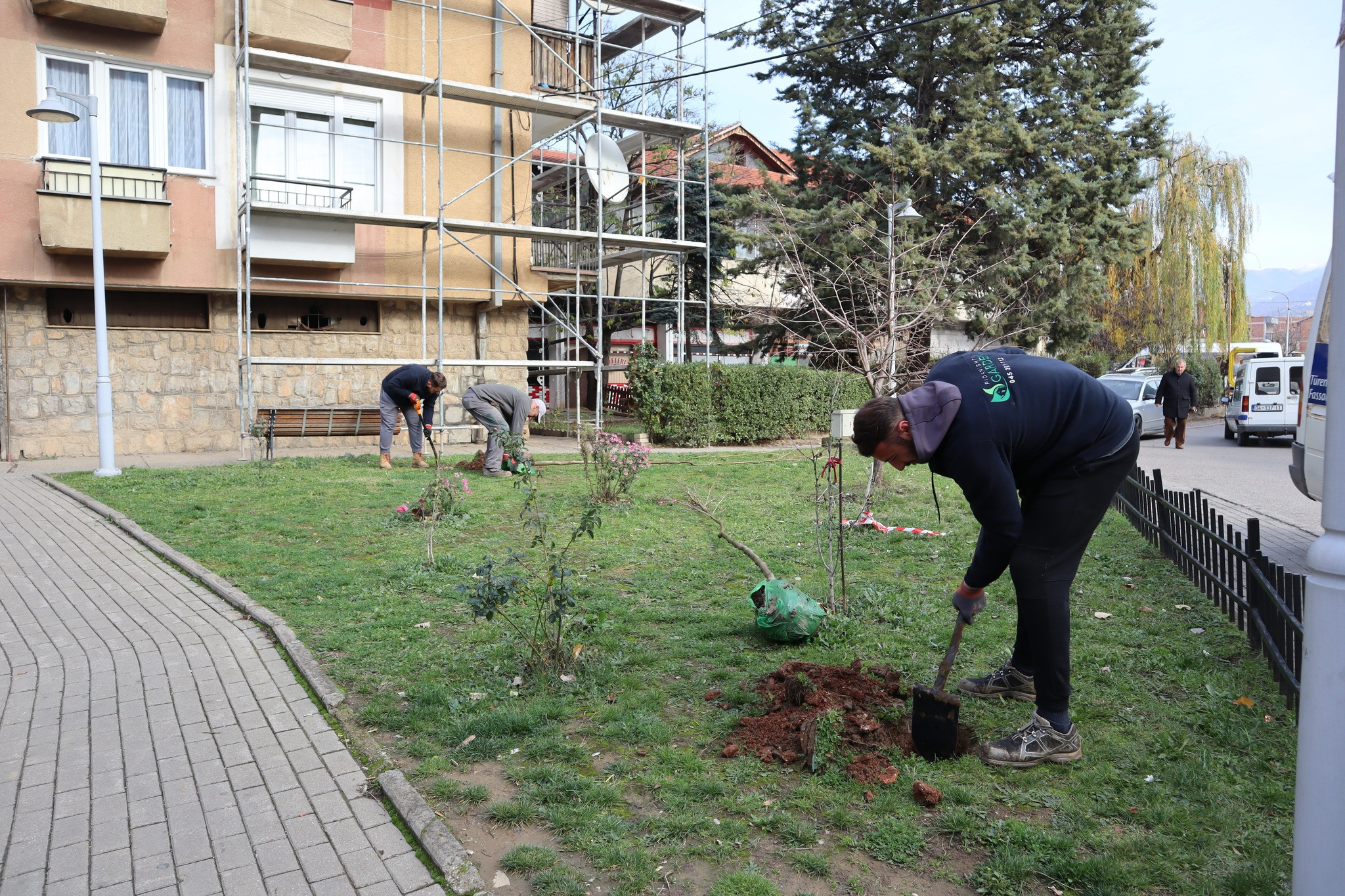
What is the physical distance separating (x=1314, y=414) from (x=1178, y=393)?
14470mm

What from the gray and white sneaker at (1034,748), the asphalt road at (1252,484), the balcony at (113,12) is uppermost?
the balcony at (113,12)

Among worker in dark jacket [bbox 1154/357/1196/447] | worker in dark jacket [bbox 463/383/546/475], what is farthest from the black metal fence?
worker in dark jacket [bbox 1154/357/1196/447]

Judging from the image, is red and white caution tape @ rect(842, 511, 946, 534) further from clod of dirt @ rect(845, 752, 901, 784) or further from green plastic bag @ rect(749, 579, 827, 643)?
clod of dirt @ rect(845, 752, 901, 784)

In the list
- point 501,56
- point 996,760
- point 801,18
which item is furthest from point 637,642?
point 801,18

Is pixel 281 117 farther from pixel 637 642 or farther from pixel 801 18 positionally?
pixel 637 642

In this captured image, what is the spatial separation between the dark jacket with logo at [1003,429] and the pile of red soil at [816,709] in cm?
75

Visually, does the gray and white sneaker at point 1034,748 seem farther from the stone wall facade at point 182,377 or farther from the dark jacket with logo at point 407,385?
the stone wall facade at point 182,377

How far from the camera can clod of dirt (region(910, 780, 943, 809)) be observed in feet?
11.3

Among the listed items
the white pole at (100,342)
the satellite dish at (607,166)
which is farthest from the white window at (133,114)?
the satellite dish at (607,166)

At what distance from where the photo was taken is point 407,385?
12.7 metres

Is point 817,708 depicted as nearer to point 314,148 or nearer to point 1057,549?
point 1057,549

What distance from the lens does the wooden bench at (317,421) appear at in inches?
603

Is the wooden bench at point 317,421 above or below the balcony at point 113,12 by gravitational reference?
below

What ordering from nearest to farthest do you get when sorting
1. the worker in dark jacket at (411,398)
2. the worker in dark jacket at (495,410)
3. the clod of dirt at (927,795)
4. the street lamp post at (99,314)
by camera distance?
the clod of dirt at (927,795) < the worker in dark jacket at (495,410) < the street lamp post at (99,314) < the worker in dark jacket at (411,398)
